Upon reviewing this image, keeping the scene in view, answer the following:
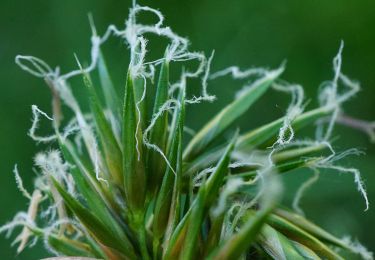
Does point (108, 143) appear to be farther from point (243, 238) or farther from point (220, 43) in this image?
point (220, 43)

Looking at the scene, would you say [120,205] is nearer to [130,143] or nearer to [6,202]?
[130,143]

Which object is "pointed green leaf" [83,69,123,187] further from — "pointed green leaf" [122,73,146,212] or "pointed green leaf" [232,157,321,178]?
"pointed green leaf" [232,157,321,178]

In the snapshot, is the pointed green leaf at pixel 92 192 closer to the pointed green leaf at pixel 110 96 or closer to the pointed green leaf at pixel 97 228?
the pointed green leaf at pixel 97 228

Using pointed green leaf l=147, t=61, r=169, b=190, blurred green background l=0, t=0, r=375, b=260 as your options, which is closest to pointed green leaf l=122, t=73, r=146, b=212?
pointed green leaf l=147, t=61, r=169, b=190

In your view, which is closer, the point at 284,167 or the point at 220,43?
the point at 284,167

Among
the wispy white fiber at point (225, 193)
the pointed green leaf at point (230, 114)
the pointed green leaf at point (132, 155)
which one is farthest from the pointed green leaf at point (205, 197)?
the pointed green leaf at point (230, 114)

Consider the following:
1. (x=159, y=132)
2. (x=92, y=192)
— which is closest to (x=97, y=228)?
(x=92, y=192)

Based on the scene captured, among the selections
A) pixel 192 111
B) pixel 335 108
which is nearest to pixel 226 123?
pixel 335 108
